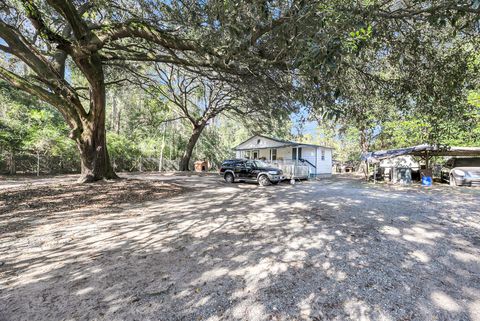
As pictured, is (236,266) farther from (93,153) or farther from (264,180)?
(264,180)

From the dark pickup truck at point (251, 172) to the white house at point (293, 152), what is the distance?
466 centimetres

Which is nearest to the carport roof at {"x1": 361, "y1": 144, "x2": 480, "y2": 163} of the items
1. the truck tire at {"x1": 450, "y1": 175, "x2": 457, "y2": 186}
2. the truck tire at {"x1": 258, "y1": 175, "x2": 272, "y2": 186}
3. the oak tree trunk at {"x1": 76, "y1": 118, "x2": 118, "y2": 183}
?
the truck tire at {"x1": 450, "y1": 175, "x2": 457, "y2": 186}

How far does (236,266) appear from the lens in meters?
2.93

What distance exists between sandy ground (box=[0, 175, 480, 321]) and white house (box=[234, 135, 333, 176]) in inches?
484

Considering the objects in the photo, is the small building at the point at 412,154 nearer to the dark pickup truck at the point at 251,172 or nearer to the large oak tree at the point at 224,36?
the dark pickup truck at the point at 251,172

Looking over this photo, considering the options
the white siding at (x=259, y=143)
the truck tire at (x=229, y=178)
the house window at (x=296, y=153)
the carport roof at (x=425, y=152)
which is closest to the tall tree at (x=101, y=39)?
the truck tire at (x=229, y=178)

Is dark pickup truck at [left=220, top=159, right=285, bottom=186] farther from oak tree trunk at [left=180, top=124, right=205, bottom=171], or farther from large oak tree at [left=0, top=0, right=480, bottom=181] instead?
oak tree trunk at [left=180, top=124, right=205, bottom=171]

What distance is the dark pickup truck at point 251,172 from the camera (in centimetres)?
1177

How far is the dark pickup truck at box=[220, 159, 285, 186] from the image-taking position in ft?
38.6

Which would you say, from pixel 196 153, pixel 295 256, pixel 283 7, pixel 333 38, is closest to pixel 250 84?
pixel 283 7

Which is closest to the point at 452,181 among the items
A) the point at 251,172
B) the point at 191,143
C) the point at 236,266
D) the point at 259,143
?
the point at 251,172

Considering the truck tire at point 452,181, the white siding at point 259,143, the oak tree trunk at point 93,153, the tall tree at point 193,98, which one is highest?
the tall tree at point 193,98

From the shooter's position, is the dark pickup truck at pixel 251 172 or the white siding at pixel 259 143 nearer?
the dark pickup truck at pixel 251 172

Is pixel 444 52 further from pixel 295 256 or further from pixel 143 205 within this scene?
pixel 143 205
